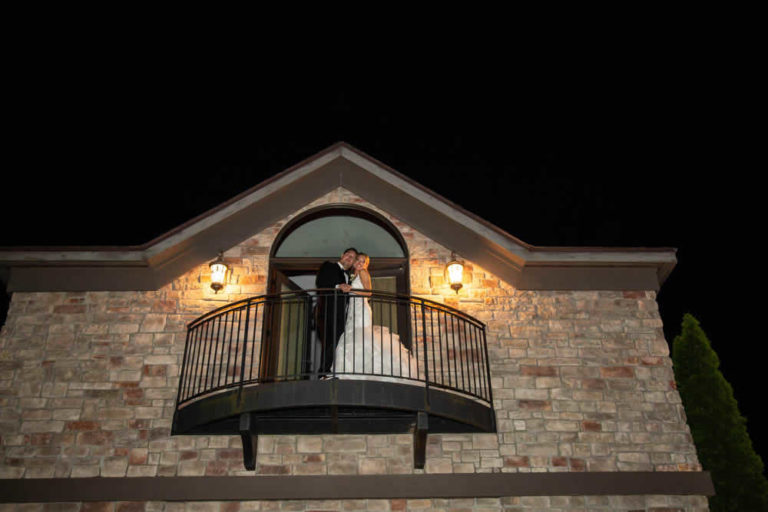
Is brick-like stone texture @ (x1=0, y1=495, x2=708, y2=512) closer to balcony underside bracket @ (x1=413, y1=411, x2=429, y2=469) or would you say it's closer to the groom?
balcony underside bracket @ (x1=413, y1=411, x2=429, y2=469)

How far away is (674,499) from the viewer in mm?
8156

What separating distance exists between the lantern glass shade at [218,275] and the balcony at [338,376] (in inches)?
20.5

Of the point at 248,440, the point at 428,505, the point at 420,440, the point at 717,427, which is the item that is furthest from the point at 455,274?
the point at 717,427

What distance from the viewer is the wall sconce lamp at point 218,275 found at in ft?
30.9

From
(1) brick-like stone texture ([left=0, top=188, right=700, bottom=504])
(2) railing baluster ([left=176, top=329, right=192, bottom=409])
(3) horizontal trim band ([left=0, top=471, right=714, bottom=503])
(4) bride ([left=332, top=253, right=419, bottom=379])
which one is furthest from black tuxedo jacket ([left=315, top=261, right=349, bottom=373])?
(2) railing baluster ([left=176, top=329, right=192, bottom=409])

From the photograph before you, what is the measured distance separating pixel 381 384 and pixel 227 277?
11.0ft

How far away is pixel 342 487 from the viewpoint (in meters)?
7.98

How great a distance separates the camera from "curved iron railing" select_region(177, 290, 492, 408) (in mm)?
8180

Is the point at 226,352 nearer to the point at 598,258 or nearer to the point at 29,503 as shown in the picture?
the point at 29,503

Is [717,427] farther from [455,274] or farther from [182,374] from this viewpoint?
[182,374]

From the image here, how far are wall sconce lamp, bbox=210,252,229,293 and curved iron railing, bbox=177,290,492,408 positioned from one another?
0.47m

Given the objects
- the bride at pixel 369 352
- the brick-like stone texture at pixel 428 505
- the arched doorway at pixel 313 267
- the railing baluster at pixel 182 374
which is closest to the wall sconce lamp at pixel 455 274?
the arched doorway at pixel 313 267

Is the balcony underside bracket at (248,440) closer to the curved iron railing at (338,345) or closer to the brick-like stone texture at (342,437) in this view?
the brick-like stone texture at (342,437)

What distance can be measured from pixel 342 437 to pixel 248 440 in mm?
1267
